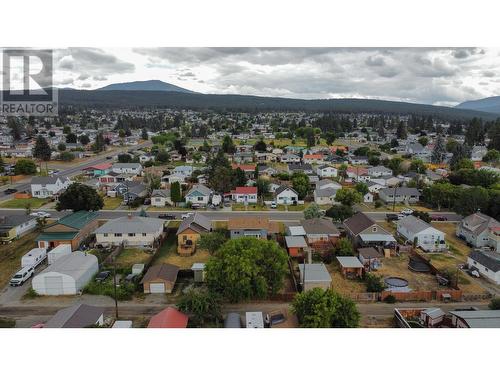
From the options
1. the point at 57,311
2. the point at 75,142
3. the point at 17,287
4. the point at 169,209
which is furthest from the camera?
the point at 75,142

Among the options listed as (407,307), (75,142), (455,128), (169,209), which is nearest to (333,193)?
(169,209)

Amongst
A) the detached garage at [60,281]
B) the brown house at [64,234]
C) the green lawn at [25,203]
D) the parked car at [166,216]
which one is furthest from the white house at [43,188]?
the detached garage at [60,281]

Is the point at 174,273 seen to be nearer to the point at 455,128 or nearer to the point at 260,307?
the point at 260,307

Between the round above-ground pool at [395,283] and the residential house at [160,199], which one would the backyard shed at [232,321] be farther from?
the residential house at [160,199]

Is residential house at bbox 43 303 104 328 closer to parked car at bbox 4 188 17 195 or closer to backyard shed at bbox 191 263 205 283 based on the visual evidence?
backyard shed at bbox 191 263 205 283

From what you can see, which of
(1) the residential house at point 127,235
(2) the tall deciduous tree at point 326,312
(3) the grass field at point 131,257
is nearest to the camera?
(2) the tall deciduous tree at point 326,312

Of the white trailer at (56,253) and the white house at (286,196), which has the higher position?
the white house at (286,196)

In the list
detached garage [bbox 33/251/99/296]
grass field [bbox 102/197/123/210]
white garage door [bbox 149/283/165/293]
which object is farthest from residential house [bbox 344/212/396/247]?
grass field [bbox 102/197/123/210]
